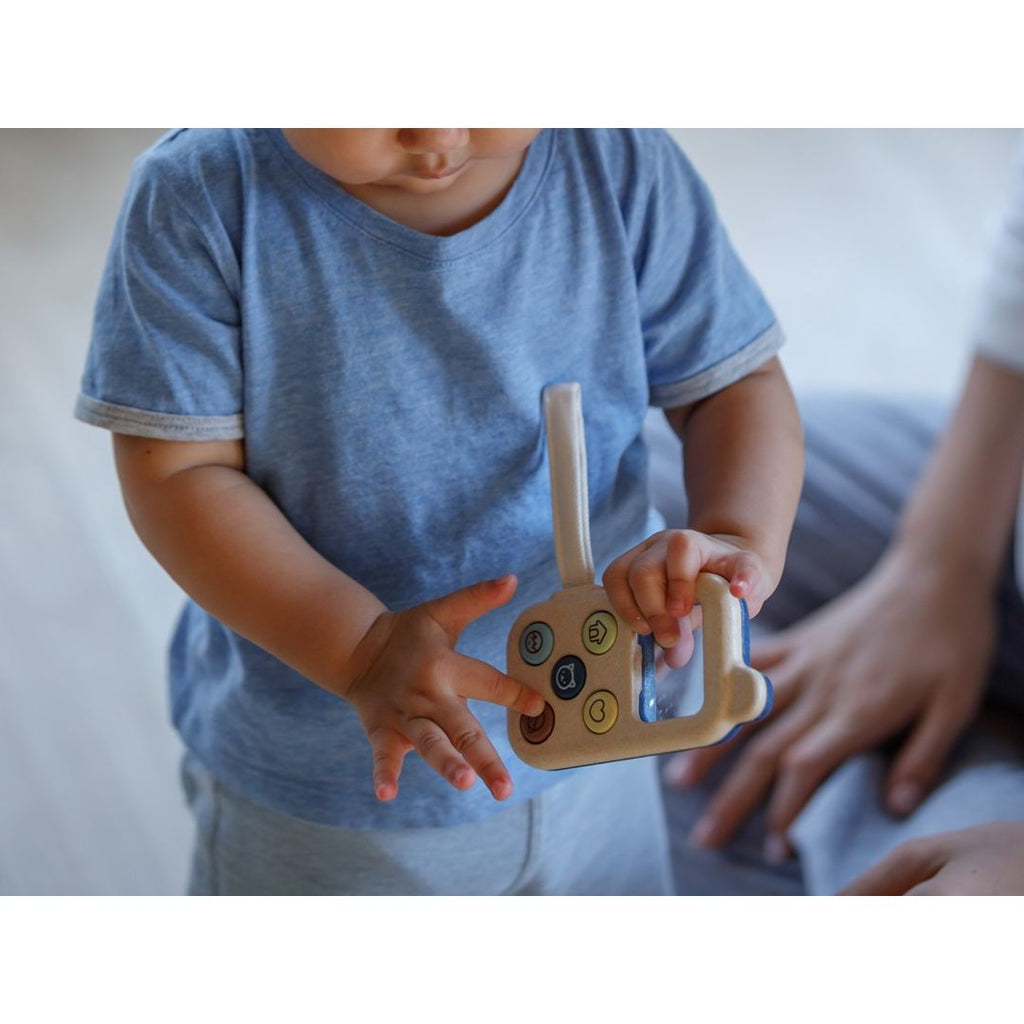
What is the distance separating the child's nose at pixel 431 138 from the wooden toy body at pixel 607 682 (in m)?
0.14

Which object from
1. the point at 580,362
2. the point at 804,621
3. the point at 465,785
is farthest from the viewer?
the point at 804,621

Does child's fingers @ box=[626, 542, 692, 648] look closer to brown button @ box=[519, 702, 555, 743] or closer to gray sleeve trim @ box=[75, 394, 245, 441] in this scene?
brown button @ box=[519, 702, 555, 743]

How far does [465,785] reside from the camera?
323 millimetres

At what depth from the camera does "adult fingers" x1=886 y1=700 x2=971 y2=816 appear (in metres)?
0.62

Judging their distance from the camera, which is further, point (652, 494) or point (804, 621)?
point (804, 621)

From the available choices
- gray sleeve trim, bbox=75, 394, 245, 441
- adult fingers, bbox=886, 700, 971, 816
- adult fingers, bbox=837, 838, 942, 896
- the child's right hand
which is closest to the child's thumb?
the child's right hand

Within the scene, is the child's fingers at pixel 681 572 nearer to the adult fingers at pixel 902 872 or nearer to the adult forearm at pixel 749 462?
the adult forearm at pixel 749 462

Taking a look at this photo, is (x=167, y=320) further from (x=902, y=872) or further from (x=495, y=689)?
(x=902, y=872)

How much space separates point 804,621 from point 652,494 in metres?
0.26

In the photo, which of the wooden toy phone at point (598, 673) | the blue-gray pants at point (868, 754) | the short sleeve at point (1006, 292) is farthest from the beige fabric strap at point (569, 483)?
the short sleeve at point (1006, 292)

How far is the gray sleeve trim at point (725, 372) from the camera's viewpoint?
44cm
